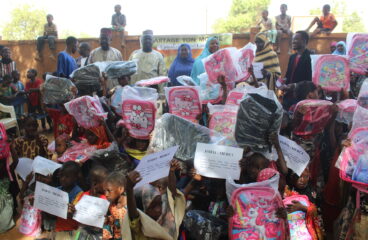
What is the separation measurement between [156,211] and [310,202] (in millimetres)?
1367

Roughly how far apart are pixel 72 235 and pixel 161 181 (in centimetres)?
98

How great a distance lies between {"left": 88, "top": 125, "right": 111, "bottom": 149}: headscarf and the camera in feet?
13.3

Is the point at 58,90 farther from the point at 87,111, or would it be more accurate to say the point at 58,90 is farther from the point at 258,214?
the point at 258,214

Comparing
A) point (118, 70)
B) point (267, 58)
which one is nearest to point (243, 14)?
point (267, 58)

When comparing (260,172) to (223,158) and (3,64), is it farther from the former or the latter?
(3,64)

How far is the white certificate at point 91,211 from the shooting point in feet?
9.26

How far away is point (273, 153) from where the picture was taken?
3.08 m

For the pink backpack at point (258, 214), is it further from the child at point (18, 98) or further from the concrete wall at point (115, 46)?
the concrete wall at point (115, 46)

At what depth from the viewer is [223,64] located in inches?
161

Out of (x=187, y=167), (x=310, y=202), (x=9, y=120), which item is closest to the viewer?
(x=310, y=202)

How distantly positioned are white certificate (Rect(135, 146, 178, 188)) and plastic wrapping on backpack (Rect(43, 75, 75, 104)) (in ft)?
8.04

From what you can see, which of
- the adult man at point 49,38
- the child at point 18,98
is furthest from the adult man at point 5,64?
the adult man at point 49,38

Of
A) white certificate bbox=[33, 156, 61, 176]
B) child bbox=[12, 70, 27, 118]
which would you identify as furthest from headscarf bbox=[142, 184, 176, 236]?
child bbox=[12, 70, 27, 118]

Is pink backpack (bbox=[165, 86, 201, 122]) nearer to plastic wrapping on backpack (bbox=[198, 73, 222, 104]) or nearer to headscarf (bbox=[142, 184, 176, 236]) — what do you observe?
plastic wrapping on backpack (bbox=[198, 73, 222, 104])
